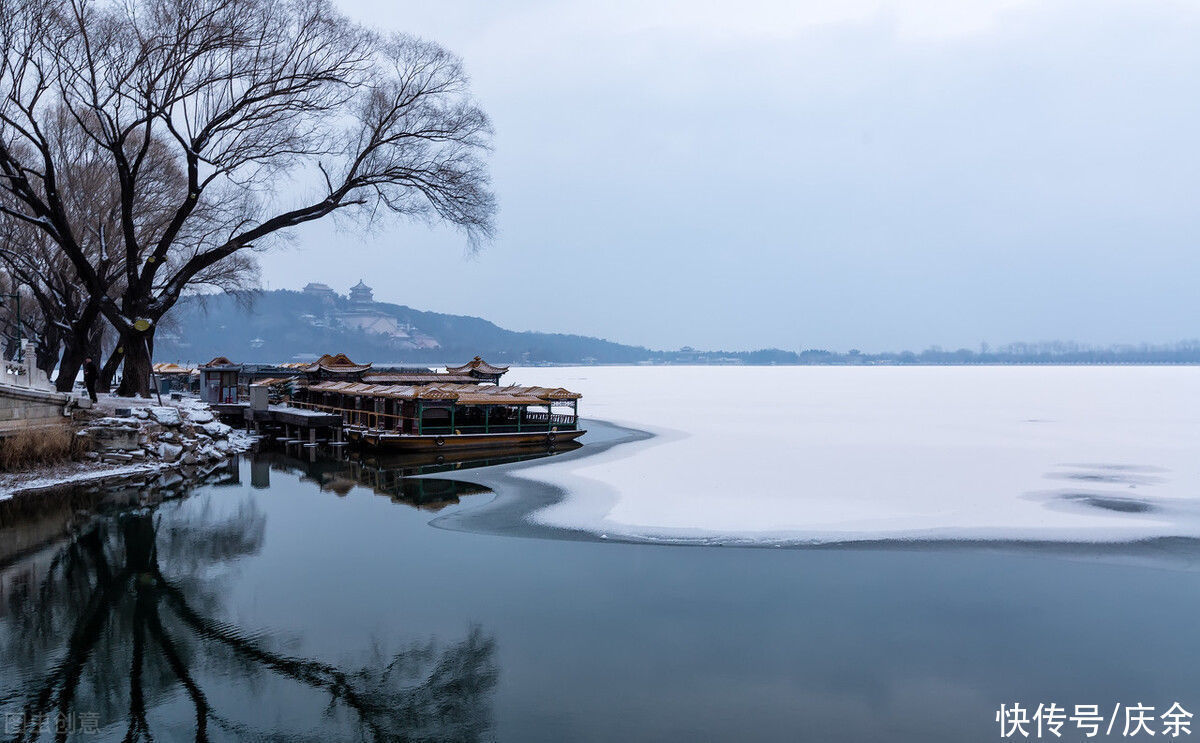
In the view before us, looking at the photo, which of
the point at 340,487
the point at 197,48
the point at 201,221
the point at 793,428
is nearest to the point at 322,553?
the point at 340,487

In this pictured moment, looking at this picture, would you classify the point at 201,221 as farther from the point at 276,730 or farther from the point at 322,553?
the point at 276,730

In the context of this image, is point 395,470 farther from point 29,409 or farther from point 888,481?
point 888,481

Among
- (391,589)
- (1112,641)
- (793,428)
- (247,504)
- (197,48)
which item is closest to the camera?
(1112,641)

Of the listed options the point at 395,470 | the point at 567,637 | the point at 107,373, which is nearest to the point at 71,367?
the point at 107,373

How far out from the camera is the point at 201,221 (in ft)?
Result: 111

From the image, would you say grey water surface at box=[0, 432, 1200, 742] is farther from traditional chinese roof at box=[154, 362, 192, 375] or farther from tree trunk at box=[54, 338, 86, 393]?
traditional chinese roof at box=[154, 362, 192, 375]

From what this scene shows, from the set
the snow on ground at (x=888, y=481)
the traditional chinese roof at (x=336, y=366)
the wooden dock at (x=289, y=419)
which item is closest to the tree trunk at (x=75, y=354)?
the wooden dock at (x=289, y=419)

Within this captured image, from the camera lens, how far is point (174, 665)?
29.9 ft

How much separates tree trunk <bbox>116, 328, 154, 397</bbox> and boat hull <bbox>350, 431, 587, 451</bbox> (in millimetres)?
8166

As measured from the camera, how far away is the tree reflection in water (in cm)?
784

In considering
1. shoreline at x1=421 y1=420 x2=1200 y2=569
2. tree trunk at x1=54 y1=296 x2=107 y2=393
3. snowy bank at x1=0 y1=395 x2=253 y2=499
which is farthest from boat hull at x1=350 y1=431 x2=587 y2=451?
shoreline at x1=421 y1=420 x2=1200 y2=569

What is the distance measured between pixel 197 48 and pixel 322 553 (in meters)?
15.1

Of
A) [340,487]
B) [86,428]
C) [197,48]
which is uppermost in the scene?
[197,48]

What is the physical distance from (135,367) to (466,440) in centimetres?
1174
